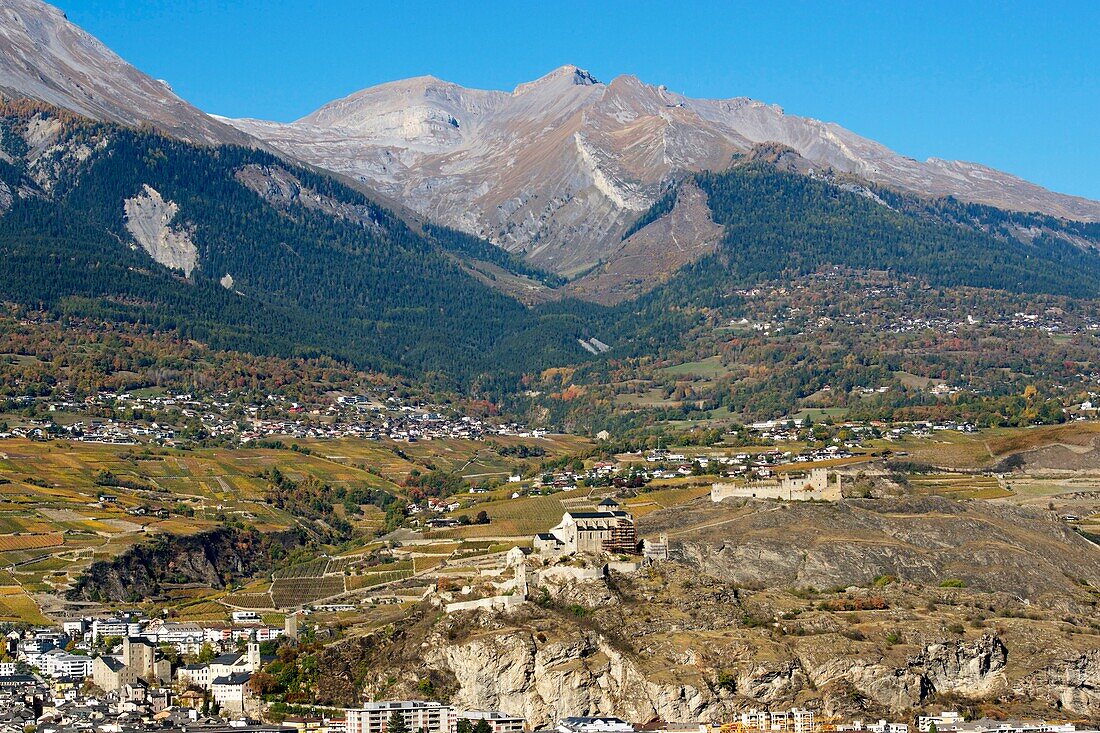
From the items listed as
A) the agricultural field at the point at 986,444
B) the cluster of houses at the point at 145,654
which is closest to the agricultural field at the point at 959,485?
the agricultural field at the point at 986,444

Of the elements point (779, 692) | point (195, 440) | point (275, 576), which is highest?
point (195, 440)

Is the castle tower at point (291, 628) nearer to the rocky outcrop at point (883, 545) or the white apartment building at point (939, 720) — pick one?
the rocky outcrop at point (883, 545)

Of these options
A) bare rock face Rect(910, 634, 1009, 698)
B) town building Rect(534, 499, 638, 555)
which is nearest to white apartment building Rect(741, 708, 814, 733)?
bare rock face Rect(910, 634, 1009, 698)

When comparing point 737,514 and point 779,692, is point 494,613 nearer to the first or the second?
point 779,692

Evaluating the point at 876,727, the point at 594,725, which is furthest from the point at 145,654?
the point at 876,727

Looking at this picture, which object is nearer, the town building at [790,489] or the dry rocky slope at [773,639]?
the dry rocky slope at [773,639]

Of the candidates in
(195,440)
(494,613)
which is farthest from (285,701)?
(195,440)
